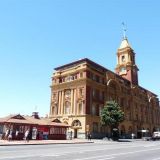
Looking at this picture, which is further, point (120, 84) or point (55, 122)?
point (120, 84)

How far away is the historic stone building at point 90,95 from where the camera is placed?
5431cm

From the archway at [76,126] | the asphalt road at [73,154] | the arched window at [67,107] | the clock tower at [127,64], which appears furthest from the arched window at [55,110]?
the asphalt road at [73,154]

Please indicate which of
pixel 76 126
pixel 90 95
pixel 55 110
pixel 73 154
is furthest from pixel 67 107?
pixel 73 154

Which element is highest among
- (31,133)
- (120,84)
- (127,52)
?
(127,52)

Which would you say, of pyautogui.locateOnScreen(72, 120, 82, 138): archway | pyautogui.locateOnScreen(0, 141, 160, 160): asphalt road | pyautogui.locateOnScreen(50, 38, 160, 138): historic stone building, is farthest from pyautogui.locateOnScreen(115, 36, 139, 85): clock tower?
pyautogui.locateOnScreen(0, 141, 160, 160): asphalt road

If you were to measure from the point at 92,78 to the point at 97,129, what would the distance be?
11.9 m

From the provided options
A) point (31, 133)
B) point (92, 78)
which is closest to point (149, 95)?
point (92, 78)

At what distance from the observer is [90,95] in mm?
55406

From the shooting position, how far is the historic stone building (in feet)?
178

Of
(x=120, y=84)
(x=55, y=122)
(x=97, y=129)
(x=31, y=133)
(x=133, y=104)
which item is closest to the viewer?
(x=31, y=133)

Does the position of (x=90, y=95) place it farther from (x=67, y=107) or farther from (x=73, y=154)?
(x=73, y=154)

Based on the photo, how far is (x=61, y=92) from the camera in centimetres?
6047

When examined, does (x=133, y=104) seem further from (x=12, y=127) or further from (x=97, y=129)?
(x=12, y=127)

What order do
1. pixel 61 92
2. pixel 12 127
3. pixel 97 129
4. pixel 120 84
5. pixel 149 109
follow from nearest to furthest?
pixel 12 127
pixel 97 129
pixel 61 92
pixel 120 84
pixel 149 109
